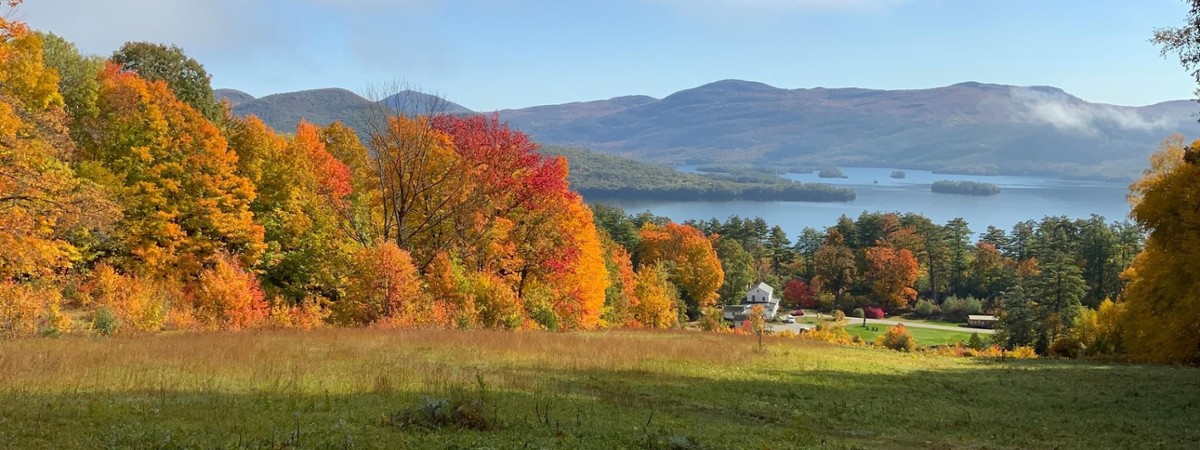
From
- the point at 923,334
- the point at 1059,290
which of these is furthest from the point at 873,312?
the point at 1059,290

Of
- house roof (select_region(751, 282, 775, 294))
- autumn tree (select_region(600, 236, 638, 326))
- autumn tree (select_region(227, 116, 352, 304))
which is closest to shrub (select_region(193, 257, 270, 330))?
autumn tree (select_region(227, 116, 352, 304))

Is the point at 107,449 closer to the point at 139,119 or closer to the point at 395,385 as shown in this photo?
the point at 395,385

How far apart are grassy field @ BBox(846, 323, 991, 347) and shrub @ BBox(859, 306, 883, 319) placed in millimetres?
10143

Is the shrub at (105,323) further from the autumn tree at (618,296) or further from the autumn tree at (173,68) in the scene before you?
the autumn tree at (618,296)

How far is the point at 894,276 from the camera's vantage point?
365 ft

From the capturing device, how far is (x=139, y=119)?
33250mm

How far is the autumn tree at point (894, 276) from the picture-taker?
11019 centimetres

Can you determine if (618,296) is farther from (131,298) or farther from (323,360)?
(323,360)

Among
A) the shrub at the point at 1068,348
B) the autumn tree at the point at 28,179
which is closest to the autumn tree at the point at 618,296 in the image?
the shrub at the point at 1068,348

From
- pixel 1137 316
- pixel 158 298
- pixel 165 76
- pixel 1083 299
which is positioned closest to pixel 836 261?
pixel 1083 299

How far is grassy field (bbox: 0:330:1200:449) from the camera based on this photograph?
31.7ft

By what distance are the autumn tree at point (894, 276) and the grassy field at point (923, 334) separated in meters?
16.7

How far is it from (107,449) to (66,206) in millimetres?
17816

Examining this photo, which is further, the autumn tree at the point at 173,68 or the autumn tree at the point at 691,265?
the autumn tree at the point at 691,265
